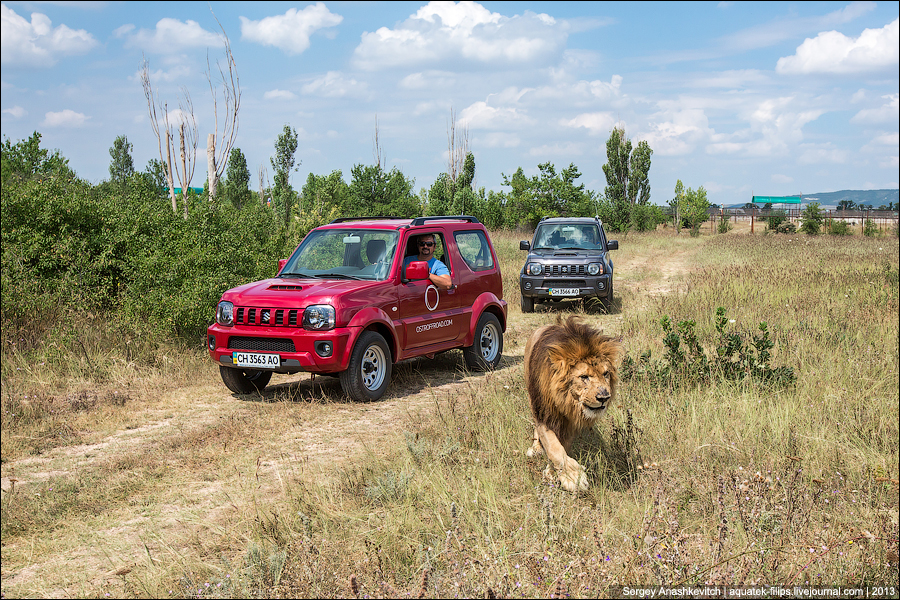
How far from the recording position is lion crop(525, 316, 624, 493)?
177 inches

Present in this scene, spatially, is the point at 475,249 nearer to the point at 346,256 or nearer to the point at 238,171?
the point at 346,256

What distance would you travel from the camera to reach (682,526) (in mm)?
4266

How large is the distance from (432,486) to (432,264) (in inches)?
185

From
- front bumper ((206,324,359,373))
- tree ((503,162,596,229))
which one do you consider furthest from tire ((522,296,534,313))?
tree ((503,162,596,229))

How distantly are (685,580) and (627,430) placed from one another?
2010 millimetres

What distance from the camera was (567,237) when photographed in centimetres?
1576

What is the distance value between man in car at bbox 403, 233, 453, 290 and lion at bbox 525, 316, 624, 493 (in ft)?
12.8

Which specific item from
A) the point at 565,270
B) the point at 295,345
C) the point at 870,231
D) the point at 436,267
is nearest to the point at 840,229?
the point at 870,231

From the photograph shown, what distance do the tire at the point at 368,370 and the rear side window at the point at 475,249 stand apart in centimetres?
220

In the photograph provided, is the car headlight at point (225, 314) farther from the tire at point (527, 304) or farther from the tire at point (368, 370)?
the tire at point (527, 304)

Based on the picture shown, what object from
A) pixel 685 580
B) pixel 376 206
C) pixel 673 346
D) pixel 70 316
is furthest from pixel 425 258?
pixel 376 206

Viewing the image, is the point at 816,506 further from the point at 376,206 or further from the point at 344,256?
the point at 376,206

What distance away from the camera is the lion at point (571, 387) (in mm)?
4496

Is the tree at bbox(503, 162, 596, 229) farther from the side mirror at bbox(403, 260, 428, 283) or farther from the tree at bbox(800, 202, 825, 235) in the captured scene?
the side mirror at bbox(403, 260, 428, 283)
